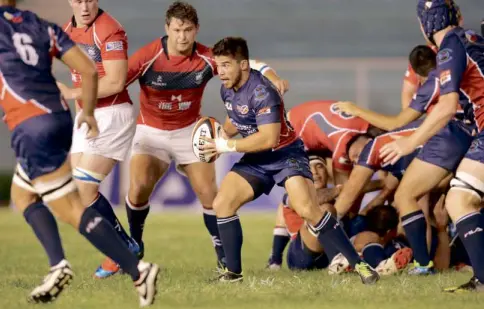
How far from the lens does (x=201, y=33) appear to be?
2159 cm

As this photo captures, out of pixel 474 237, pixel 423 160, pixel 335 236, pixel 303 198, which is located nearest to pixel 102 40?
pixel 303 198

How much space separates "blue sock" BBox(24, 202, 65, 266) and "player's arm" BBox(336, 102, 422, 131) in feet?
9.34

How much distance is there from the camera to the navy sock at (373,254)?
9.29 metres

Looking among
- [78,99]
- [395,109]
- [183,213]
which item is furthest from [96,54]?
[395,109]

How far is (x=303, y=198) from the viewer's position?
816cm

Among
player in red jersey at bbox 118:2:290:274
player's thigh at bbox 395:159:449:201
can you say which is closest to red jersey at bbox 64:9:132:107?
player in red jersey at bbox 118:2:290:274

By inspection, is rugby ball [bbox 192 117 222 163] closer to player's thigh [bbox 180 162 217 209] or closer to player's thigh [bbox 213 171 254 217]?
player's thigh [bbox 213 171 254 217]

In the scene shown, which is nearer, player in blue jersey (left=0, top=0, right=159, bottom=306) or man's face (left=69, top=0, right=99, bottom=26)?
player in blue jersey (left=0, top=0, right=159, bottom=306)

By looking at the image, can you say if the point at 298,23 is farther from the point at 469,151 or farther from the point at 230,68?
the point at 469,151

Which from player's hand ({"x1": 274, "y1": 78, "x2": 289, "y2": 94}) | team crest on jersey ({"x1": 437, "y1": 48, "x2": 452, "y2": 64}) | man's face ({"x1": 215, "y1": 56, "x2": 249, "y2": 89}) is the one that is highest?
team crest on jersey ({"x1": 437, "y1": 48, "x2": 452, "y2": 64})

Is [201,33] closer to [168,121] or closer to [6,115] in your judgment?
[168,121]

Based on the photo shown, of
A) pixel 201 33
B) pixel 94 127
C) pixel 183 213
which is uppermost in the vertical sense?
pixel 94 127

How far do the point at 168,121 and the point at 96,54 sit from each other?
82cm

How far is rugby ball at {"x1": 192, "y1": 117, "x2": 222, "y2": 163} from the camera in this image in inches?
329
